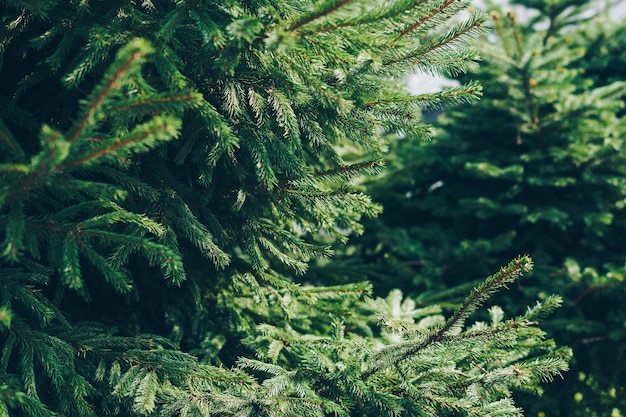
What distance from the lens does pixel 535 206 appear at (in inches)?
135

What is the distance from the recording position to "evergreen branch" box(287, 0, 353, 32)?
136 centimetres

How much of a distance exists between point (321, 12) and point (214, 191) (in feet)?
3.43

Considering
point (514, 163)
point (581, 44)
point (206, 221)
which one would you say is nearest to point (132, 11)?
point (206, 221)

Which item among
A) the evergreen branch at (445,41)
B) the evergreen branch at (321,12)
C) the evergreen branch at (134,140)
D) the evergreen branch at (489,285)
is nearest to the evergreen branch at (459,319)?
the evergreen branch at (489,285)

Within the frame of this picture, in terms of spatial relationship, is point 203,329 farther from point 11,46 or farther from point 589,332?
point 589,332

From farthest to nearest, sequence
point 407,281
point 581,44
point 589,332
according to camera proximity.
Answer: point 581,44 < point 407,281 < point 589,332

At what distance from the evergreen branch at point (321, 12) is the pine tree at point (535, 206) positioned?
6.85 ft

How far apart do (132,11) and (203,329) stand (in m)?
1.49

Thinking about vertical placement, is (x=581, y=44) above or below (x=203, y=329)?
above

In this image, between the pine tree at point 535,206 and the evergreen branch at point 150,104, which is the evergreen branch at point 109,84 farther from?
the pine tree at point 535,206

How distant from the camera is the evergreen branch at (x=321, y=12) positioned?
1358mm

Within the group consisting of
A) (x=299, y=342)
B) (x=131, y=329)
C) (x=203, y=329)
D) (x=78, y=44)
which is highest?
(x=78, y=44)

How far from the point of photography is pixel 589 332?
308 centimetres

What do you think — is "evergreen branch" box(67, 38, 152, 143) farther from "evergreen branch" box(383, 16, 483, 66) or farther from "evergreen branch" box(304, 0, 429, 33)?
"evergreen branch" box(383, 16, 483, 66)
